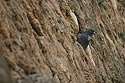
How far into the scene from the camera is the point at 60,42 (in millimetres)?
9375

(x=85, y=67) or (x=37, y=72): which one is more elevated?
(x=37, y=72)

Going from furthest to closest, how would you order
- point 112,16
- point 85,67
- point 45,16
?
point 112,16 < point 85,67 < point 45,16

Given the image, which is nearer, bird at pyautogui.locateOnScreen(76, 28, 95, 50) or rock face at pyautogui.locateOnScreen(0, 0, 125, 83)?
rock face at pyautogui.locateOnScreen(0, 0, 125, 83)

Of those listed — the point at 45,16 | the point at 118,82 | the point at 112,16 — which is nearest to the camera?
the point at 45,16

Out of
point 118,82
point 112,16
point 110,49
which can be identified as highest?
point 112,16

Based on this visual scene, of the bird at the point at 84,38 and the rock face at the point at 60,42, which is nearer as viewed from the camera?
the rock face at the point at 60,42

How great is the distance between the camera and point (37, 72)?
6531 mm

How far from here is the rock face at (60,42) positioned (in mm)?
6371

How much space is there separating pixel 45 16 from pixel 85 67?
233cm

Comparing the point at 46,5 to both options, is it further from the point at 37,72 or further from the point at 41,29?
the point at 37,72

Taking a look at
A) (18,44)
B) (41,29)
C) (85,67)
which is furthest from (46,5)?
(18,44)

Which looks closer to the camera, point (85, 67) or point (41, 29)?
point (41, 29)

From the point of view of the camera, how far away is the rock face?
6.37 m

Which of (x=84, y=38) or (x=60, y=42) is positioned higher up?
(x=60, y=42)
